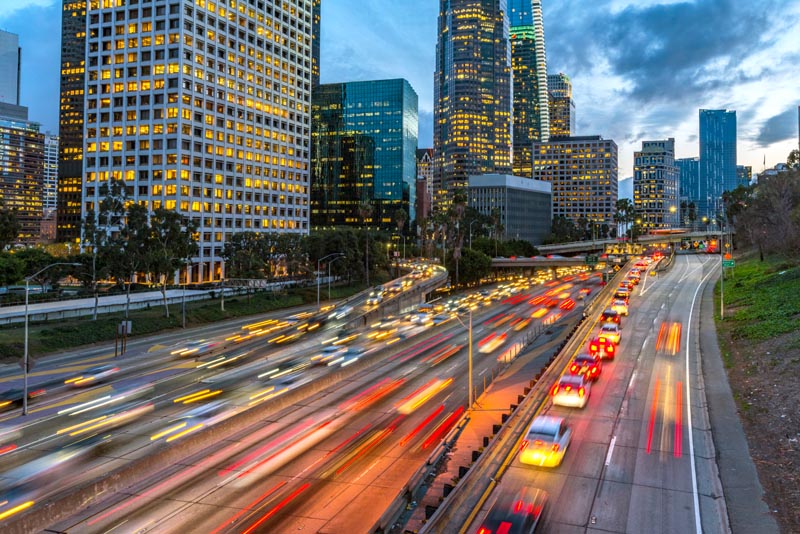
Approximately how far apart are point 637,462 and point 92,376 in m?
38.8

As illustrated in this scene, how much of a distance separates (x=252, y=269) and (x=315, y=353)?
46363 mm

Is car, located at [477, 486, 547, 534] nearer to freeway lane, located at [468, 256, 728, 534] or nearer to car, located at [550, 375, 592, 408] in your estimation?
freeway lane, located at [468, 256, 728, 534]

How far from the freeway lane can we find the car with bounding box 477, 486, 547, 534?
0.39 meters

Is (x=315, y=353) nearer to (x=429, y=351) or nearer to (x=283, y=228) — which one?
(x=429, y=351)

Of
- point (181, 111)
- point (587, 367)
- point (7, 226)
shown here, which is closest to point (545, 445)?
point (587, 367)

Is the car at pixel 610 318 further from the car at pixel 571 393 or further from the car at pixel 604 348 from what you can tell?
the car at pixel 571 393

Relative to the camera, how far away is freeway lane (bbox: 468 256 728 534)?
19.9 meters

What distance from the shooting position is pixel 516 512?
65.2ft

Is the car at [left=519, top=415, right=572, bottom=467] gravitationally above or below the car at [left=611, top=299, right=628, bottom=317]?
below

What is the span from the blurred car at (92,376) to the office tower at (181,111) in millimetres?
77865

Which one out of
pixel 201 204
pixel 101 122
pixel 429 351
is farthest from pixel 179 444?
pixel 101 122

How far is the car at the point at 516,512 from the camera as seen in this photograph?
18000 millimetres

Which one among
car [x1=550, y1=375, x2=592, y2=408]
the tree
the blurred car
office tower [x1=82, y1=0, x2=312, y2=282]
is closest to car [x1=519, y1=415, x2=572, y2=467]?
car [x1=550, y1=375, x2=592, y2=408]

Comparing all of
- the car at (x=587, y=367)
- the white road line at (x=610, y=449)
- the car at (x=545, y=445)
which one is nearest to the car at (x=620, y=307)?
the car at (x=587, y=367)
